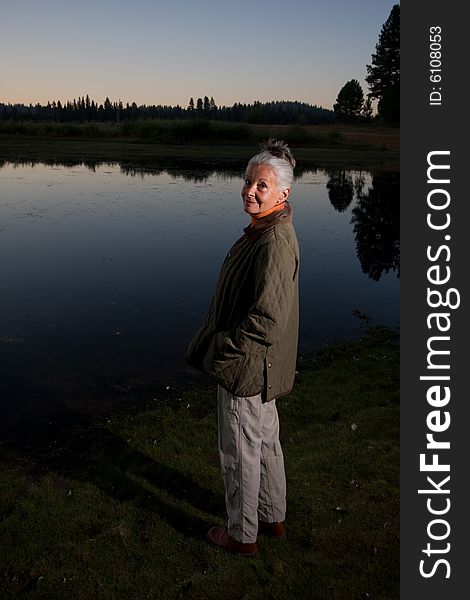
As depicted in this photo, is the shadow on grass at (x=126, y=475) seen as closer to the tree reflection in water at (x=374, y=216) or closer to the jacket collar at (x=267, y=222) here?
the jacket collar at (x=267, y=222)

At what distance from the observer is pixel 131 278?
11375mm

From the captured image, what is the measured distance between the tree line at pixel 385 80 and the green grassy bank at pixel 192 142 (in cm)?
346

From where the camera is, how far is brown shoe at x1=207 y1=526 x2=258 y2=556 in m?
3.53

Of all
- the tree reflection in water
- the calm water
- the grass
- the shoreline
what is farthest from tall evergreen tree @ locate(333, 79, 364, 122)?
the grass

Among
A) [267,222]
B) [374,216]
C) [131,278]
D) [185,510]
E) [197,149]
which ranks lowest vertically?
[185,510]

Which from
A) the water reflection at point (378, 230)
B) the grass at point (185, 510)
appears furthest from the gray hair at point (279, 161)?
the water reflection at point (378, 230)

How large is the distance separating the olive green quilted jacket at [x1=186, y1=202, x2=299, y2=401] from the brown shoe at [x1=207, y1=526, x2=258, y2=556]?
1142 millimetres

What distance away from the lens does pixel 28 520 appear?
401cm

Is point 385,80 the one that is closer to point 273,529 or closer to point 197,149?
point 197,149

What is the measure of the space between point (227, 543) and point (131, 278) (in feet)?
27.5

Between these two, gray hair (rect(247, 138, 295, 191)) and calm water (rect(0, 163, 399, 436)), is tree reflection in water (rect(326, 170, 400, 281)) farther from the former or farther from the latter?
gray hair (rect(247, 138, 295, 191))

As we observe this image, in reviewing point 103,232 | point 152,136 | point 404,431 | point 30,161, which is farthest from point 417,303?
point 152,136

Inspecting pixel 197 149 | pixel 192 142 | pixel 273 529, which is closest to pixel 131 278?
pixel 273 529

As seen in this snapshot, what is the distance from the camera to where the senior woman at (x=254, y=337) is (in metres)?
3.00
